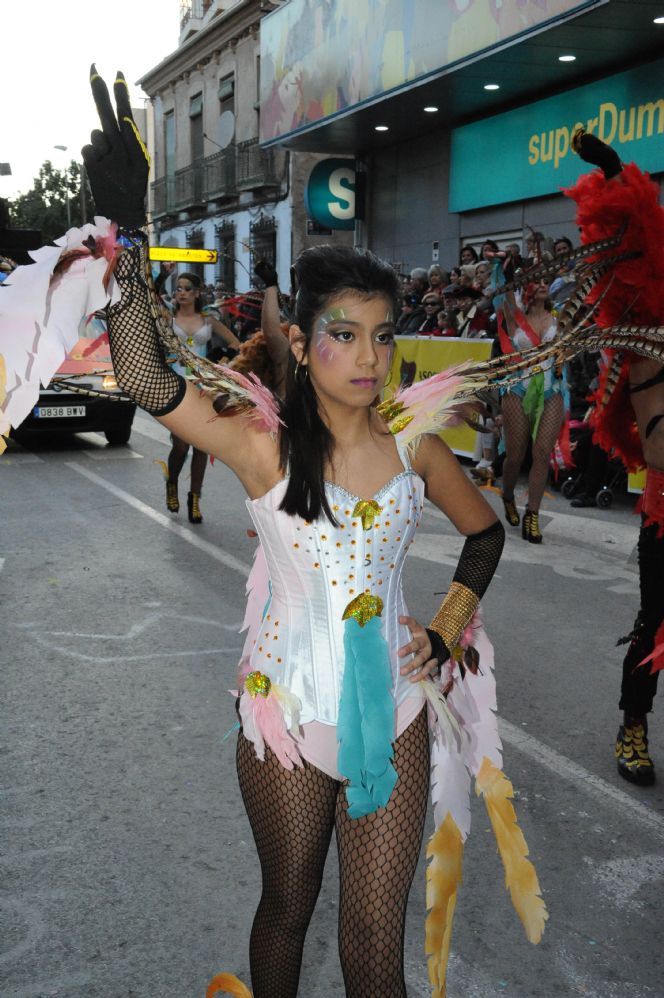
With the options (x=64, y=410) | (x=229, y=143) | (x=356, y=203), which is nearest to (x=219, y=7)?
(x=229, y=143)

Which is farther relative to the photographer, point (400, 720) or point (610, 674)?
point (610, 674)

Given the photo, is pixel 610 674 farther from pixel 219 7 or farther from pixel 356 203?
pixel 219 7

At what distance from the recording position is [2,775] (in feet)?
12.5

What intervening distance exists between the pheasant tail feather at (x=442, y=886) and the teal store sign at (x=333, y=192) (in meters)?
18.9

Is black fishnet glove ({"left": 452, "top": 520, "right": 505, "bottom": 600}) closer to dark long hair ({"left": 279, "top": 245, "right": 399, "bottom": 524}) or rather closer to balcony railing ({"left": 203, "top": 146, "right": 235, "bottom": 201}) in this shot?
dark long hair ({"left": 279, "top": 245, "right": 399, "bottom": 524})

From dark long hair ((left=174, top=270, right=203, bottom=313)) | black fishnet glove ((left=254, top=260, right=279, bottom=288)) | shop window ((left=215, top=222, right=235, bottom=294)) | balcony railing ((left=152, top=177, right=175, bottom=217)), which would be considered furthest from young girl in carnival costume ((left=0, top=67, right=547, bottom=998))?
balcony railing ((left=152, top=177, right=175, bottom=217))

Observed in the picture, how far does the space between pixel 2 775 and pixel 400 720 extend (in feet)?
7.38

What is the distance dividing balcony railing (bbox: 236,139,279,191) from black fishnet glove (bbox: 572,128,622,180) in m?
25.5

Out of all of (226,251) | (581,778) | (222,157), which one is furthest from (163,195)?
(581,778)

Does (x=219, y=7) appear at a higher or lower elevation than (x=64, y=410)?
higher

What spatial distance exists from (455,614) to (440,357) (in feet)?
31.7

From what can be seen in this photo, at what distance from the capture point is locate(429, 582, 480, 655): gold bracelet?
2.25 meters

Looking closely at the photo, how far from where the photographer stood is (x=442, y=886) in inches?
91.4

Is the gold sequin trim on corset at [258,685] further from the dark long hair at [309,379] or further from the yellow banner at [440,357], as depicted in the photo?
the yellow banner at [440,357]
